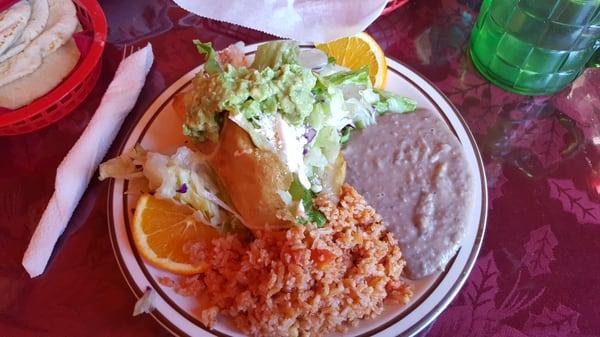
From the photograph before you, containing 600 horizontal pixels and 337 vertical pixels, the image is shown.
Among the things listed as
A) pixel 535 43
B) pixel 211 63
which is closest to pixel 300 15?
pixel 211 63

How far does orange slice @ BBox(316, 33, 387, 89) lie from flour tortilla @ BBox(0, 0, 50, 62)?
30.3 inches

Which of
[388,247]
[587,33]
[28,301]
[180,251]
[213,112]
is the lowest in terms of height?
[28,301]

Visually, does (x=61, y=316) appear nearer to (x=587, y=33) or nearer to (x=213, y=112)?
(x=213, y=112)

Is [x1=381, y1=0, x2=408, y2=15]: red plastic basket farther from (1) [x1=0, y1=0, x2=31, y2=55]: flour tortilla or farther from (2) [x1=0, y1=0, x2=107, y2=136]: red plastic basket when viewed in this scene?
(1) [x1=0, y1=0, x2=31, y2=55]: flour tortilla

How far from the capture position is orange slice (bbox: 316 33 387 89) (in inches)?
53.2

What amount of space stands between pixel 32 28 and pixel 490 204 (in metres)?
1.32

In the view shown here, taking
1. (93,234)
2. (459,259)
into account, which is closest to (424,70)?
(459,259)

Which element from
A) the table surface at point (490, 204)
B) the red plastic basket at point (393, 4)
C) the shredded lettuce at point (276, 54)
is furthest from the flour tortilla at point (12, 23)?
the red plastic basket at point (393, 4)

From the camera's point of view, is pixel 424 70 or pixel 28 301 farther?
pixel 424 70

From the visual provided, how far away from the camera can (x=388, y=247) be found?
1.12 meters

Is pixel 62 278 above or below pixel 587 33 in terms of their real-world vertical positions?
below

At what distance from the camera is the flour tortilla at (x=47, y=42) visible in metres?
1.32

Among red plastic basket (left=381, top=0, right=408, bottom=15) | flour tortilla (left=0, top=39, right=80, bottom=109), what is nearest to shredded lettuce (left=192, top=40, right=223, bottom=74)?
flour tortilla (left=0, top=39, right=80, bottom=109)

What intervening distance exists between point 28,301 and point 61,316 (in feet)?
0.34
